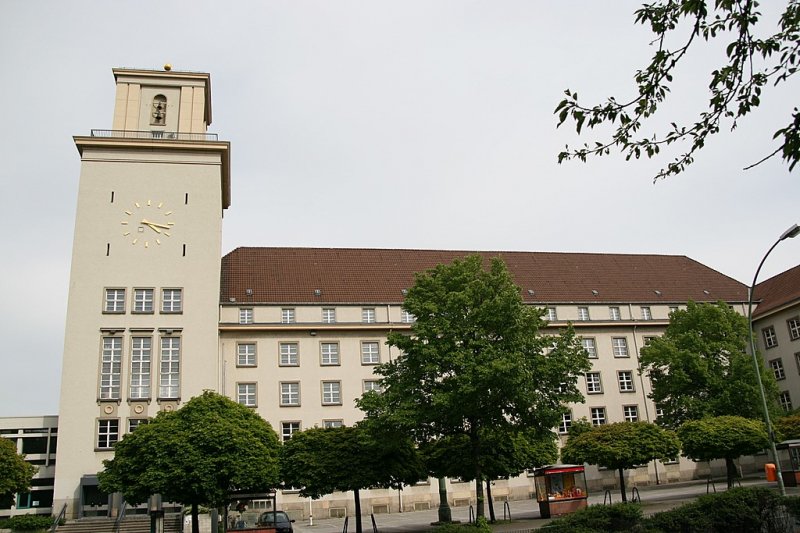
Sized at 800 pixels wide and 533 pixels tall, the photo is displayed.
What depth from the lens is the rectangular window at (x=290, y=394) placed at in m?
46.9

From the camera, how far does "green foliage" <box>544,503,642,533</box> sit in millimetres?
18953

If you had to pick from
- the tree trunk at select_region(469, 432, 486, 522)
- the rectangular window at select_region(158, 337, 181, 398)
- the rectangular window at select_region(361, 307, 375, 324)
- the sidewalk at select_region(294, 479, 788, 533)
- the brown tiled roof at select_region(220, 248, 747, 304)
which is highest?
the brown tiled roof at select_region(220, 248, 747, 304)

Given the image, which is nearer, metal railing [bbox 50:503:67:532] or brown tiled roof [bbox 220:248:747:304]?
metal railing [bbox 50:503:67:532]

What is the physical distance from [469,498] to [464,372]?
74.3 ft

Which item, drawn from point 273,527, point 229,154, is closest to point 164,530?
point 273,527

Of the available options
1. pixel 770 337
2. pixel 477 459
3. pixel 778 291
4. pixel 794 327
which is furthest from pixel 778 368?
pixel 477 459

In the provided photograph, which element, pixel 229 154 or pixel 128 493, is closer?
pixel 128 493

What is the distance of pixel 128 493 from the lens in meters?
29.4

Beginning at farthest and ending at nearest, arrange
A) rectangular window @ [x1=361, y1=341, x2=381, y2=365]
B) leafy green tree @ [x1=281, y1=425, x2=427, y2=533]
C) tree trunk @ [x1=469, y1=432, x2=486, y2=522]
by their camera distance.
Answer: rectangular window @ [x1=361, y1=341, x2=381, y2=365] → leafy green tree @ [x1=281, y1=425, x2=427, y2=533] → tree trunk @ [x1=469, y1=432, x2=486, y2=522]

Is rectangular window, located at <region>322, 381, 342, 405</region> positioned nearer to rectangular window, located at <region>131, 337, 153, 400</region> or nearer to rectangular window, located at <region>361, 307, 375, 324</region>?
rectangular window, located at <region>361, 307, 375, 324</region>

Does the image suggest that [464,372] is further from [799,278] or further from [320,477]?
[799,278]

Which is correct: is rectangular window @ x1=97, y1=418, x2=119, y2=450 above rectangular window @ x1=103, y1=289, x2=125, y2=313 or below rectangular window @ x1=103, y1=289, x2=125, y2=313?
below

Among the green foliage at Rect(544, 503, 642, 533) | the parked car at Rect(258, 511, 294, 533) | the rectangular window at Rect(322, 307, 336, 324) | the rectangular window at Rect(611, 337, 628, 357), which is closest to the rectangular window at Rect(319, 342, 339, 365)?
the rectangular window at Rect(322, 307, 336, 324)

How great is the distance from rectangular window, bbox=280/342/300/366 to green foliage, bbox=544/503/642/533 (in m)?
30.3
